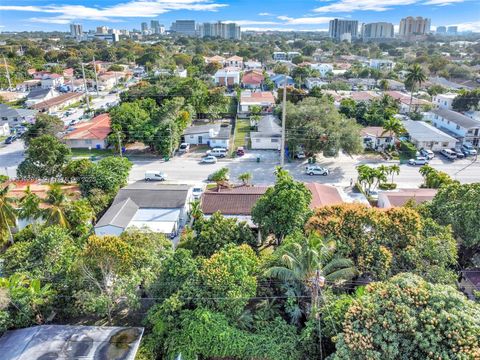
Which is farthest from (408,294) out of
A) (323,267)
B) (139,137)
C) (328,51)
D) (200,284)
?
(328,51)

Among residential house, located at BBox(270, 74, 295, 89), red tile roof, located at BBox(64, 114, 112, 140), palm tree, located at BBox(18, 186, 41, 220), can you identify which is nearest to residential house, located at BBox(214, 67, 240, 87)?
residential house, located at BBox(270, 74, 295, 89)

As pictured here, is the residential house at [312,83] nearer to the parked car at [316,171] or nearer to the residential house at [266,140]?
the residential house at [266,140]

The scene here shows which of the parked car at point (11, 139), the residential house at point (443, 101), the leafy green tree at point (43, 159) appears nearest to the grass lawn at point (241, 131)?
the leafy green tree at point (43, 159)

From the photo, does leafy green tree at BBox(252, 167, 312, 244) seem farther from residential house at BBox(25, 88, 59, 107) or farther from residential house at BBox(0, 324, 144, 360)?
residential house at BBox(25, 88, 59, 107)

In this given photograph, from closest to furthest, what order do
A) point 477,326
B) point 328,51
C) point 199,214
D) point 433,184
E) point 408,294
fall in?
point 477,326
point 408,294
point 199,214
point 433,184
point 328,51

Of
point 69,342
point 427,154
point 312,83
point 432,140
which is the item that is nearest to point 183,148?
point 427,154

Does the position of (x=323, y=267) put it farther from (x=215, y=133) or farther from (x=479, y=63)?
(x=479, y=63)
